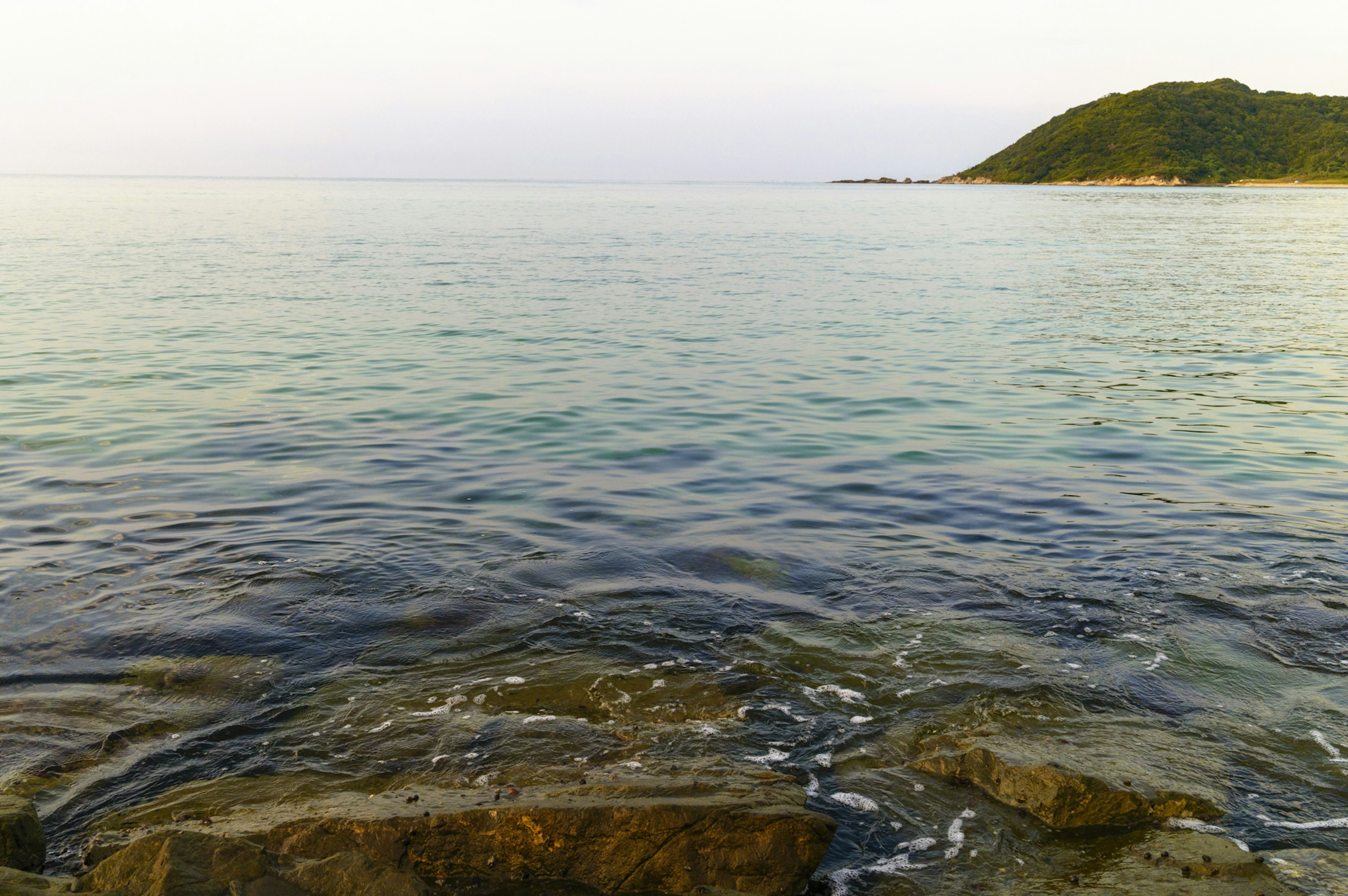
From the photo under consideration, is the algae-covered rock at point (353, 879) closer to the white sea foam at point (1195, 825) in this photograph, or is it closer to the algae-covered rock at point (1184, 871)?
the algae-covered rock at point (1184, 871)

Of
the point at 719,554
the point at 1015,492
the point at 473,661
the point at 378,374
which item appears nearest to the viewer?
the point at 473,661

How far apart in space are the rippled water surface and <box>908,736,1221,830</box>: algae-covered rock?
0.15 metres

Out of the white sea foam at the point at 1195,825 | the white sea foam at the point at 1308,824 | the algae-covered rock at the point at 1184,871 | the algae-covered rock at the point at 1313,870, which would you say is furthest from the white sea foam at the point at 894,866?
the white sea foam at the point at 1308,824

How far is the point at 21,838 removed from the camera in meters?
4.25

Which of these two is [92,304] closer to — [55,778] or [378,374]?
[378,374]

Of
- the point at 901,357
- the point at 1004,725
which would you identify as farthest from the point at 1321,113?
the point at 1004,725

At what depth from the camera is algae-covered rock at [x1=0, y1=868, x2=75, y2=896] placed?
3762mm

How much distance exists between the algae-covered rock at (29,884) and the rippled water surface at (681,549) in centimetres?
115

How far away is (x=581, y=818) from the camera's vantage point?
4.43 metres

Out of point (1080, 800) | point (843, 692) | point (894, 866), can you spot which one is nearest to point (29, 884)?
point (894, 866)

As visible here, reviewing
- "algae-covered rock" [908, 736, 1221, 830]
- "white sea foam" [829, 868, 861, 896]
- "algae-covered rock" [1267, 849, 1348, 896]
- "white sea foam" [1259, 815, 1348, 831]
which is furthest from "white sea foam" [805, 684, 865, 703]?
"algae-covered rock" [1267, 849, 1348, 896]

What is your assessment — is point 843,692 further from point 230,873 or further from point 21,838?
point 21,838

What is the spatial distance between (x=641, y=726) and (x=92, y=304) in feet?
88.4

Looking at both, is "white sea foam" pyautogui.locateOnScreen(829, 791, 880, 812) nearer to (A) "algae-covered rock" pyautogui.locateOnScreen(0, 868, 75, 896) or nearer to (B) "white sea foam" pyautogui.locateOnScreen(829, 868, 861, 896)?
(B) "white sea foam" pyautogui.locateOnScreen(829, 868, 861, 896)
